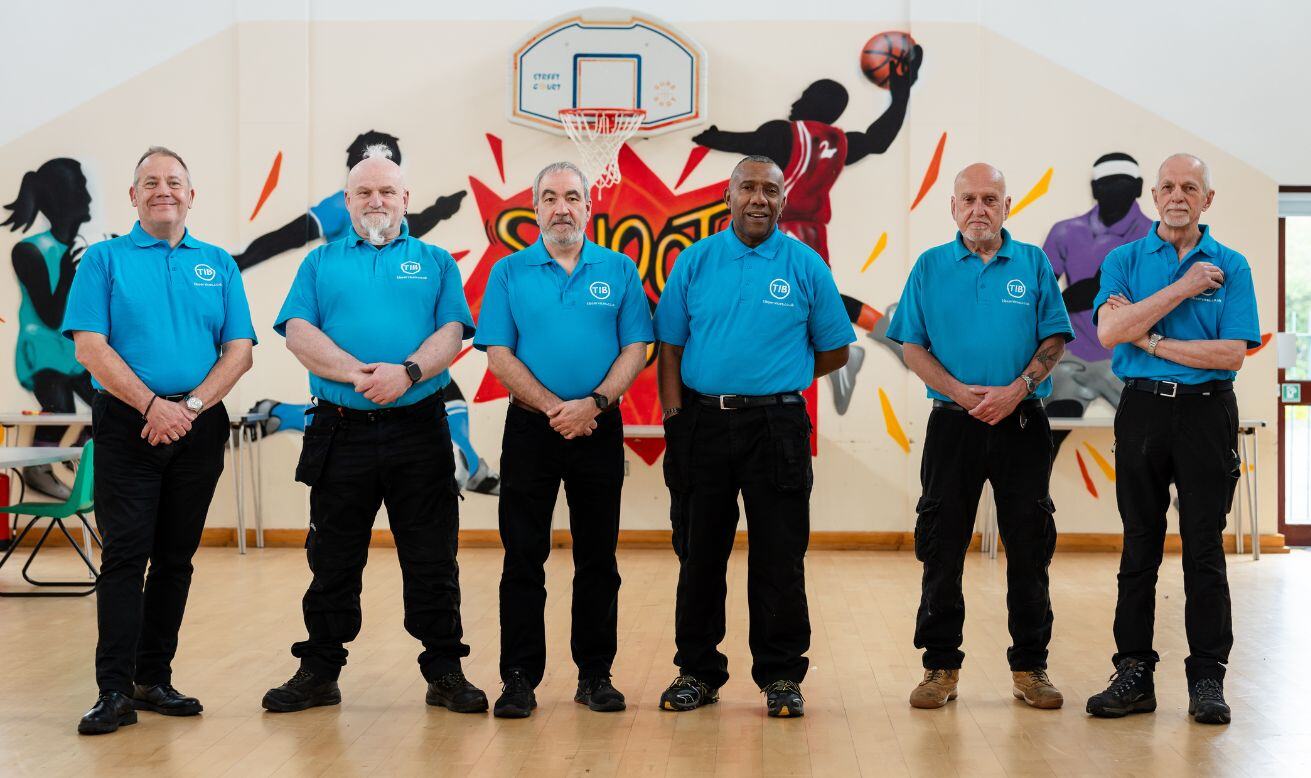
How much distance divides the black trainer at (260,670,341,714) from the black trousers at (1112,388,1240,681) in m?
2.55

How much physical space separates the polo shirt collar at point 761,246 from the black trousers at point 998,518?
0.76 meters

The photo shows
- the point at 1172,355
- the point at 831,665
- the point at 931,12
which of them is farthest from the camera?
the point at 931,12

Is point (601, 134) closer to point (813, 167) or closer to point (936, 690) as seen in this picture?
point (813, 167)

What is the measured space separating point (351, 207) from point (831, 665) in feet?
7.80

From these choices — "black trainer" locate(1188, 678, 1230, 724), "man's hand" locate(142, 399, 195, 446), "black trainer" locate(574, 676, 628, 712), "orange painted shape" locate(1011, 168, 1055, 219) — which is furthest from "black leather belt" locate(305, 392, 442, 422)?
"orange painted shape" locate(1011, 168, 1055, 219)

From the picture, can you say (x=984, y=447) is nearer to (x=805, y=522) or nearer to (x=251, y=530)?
(x=805, y=522)

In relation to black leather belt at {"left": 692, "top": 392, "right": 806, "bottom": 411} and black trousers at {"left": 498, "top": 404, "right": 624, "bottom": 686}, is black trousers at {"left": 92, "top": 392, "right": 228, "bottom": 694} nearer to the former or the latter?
black trousers at {"left": 498, "top": 404, "right": 624, "bottom": 686}

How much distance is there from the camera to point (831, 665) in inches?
178

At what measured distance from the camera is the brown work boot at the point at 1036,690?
387cm

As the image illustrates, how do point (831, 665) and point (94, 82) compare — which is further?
point (94, 82)

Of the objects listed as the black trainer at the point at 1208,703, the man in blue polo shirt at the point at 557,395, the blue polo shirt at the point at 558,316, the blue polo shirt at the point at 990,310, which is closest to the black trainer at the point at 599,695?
the man in blue polo shirt at the point at 557,395

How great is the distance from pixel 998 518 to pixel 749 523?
0.78 m

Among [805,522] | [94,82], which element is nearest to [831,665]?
[805,522]

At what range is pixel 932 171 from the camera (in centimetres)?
754
